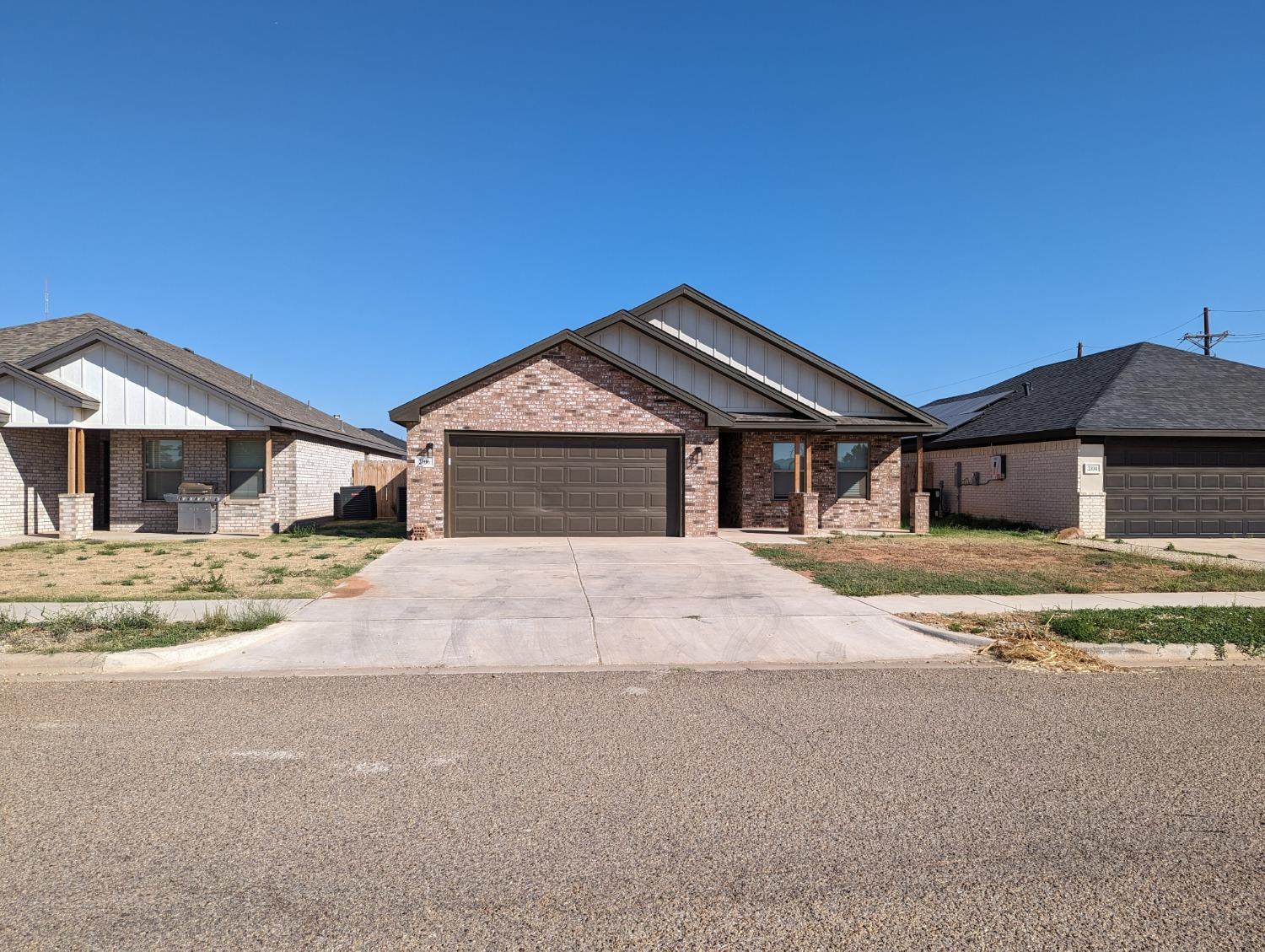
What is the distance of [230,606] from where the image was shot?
9.05 m

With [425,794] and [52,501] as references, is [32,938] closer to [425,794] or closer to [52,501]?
[425,794]

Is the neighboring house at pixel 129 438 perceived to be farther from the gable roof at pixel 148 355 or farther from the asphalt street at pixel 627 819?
the asphalt street at pixel 627 819

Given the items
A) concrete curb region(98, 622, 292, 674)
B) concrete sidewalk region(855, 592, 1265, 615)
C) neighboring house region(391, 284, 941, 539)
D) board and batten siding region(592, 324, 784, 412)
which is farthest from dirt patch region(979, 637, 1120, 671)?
board and batten siding region(592, 324, 784, 412)

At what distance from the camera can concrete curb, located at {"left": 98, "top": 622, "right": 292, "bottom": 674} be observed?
675 centimetres

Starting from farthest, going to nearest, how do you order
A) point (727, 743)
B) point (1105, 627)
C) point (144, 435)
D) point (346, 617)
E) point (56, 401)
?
point (144, 435)
point (56, 401)
point (346, 617)
point (1105, 627)
point (727, 743)

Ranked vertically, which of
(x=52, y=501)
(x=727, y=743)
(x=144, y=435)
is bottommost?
(x=727, y=743)

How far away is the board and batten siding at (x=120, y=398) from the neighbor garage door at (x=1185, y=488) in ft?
71.6

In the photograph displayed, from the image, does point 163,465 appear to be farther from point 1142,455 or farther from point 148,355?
point 1142,455

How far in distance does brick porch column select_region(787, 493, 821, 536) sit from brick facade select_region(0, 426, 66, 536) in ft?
62.0

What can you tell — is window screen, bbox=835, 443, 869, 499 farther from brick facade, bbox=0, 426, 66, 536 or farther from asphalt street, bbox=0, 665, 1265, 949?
brick facade, bbox=0, 426, 66, 536

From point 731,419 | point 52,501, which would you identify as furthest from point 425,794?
point 52,501

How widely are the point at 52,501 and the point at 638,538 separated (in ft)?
51.0

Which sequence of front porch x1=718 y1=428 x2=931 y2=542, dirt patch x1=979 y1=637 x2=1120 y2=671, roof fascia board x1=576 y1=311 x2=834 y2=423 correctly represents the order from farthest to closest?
front porch x1=718 y1=428 x2=931 y2=542 → roof fascia board x1=576 y1=311 x2=834 y2=423 → dirt patch x1=979 y1=637 x2=1120 y2=671

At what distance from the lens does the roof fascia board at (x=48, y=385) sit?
17.6 m
